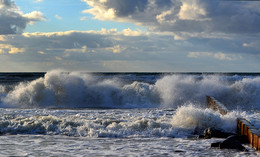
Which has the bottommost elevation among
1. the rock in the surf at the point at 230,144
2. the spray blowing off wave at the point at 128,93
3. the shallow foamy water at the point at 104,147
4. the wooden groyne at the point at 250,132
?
the shallow foamy water at the point at 104,147

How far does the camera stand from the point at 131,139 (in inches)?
315

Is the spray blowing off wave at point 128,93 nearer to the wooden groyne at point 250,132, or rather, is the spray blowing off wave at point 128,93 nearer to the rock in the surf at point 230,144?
the wooden groyne at point 250,132

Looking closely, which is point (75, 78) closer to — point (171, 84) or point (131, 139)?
point (171, 84)

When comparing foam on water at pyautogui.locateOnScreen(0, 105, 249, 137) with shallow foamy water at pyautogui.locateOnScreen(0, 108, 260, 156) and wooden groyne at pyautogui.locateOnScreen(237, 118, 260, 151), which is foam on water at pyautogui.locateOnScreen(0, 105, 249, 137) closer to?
shallow foamy water at pyautogui.locateOnScreen(0, 108, 260, 156)

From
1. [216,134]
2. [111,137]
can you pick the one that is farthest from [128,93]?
[216,134]

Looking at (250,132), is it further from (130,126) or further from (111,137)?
(111,137)

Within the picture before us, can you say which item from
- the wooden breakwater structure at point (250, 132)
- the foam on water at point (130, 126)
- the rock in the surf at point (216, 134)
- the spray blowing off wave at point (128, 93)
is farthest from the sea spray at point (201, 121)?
the spray blowing off wave at point (128, 93)

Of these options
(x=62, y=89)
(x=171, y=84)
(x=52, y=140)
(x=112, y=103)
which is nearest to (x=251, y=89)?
(x=171, y=84)

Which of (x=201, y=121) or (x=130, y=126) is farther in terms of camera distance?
(x=201, y=121)

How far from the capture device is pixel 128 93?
758 inches

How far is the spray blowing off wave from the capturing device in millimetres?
18250

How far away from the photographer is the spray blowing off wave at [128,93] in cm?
1825

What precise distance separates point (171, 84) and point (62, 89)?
757 centimetres

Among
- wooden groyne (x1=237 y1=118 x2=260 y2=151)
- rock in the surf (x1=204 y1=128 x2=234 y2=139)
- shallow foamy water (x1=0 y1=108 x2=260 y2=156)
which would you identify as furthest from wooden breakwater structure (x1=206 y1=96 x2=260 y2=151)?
rock in the surf (x1=204 y1=128 x2=234 y2=139)
